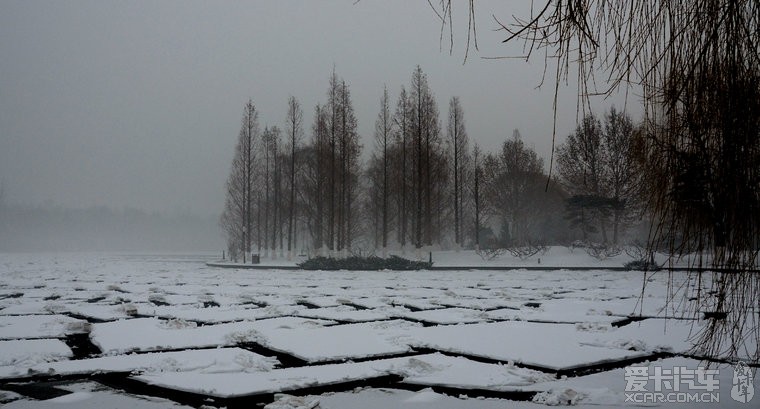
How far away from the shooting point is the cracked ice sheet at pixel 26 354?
307 cm

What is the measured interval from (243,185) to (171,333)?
2831 cm

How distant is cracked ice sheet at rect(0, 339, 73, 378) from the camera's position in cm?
307

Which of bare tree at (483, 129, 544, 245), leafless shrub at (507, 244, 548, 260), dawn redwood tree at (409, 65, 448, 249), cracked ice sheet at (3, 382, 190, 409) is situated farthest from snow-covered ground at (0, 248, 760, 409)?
bare tree at (483, 129, 544, 245)

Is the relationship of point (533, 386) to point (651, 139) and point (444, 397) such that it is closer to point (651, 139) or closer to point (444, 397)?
point (444, 397)

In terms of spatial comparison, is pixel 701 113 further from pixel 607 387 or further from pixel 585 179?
pixel 585 179

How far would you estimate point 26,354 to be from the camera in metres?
3.45

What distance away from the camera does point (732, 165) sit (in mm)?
1728

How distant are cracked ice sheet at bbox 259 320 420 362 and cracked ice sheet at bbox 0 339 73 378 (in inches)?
57.0

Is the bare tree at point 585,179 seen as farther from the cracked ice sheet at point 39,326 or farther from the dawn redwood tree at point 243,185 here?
the cracked ice sheet at point 39,326

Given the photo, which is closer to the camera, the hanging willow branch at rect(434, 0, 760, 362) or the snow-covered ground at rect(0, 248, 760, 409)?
the hanging willow branch at rect(434, 0, 760, 362)

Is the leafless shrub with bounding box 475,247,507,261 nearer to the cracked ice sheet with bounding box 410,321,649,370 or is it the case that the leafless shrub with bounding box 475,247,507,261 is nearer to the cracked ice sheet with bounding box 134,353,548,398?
the cracked ice sheet with bounding box 410,321,649,370

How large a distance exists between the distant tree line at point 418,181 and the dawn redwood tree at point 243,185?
0.08 m

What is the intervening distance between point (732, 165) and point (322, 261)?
18036mm

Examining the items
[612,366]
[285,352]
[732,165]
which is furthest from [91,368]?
[732,165]
